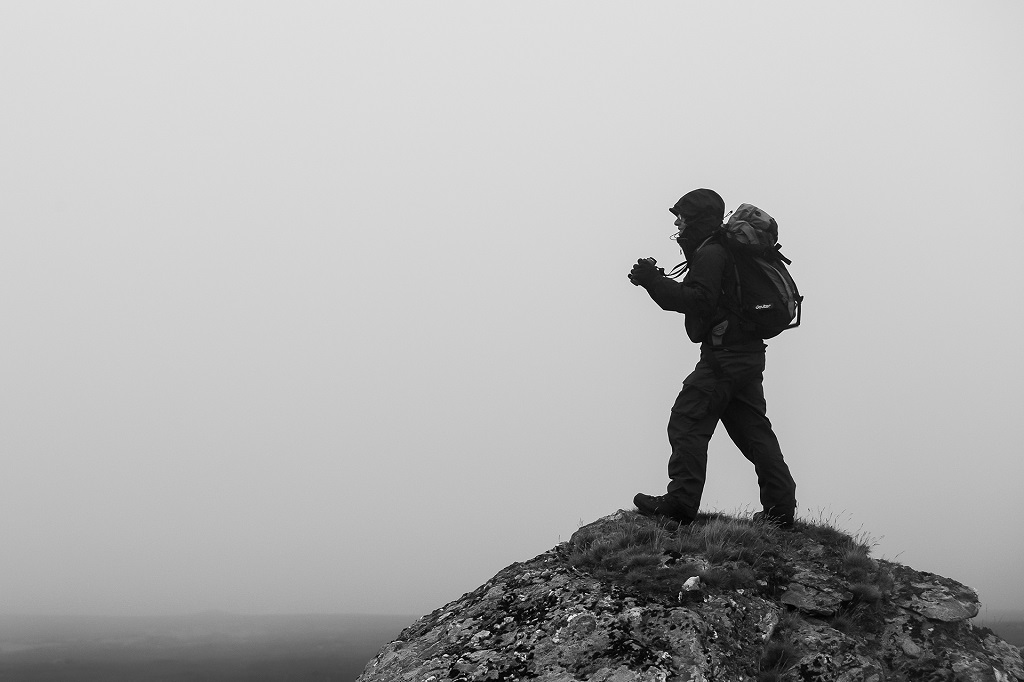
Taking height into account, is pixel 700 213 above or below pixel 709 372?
above

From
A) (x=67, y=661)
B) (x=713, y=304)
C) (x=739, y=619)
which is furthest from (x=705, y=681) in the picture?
(x=67, y=661)

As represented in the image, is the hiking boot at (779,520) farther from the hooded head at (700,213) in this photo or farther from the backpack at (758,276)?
the hooded head at (700,213)

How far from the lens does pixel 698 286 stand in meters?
9.27

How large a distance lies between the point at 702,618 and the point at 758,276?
425 centimetres

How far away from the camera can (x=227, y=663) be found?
628ft

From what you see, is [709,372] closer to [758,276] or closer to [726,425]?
[726,425]

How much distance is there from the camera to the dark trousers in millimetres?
9547

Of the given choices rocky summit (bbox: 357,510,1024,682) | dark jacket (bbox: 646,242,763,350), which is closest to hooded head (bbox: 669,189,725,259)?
dark jacket (bbox: 646,242,763,350)

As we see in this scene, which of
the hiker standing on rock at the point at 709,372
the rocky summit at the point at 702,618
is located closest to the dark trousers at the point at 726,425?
the hiker standing on rock at the point at 709,372

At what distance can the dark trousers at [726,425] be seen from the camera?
9.55 meters

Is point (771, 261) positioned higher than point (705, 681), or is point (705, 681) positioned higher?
point (771, 261)

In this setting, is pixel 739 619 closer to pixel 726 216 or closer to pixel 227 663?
pixel 726 216

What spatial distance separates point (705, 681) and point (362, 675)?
156 inches

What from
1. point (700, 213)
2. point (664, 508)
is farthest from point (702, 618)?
point (700, 213)
